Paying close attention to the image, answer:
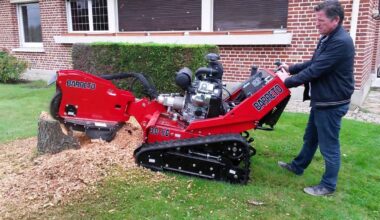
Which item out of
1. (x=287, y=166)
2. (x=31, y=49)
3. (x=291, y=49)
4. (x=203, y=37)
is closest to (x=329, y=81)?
(x=287, y=166)

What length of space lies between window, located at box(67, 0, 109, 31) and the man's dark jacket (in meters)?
9.06

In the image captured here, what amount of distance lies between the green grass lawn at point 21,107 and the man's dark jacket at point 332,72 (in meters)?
4.54

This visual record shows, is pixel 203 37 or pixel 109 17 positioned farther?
pixel 109 17

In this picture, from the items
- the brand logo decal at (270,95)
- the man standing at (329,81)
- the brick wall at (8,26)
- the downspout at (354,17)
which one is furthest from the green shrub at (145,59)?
the brick wall at (8,26)

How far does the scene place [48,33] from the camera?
1252cm

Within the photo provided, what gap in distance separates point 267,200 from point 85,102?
2.42 meters

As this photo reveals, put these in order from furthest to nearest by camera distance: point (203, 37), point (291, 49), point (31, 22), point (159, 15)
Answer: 1. point (31, 22)
2. point (159, 15)
3. point (203, 37)
4. point (291, 49)

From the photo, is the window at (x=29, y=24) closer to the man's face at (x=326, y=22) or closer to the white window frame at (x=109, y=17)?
the white window frame at (x=109, y=17)

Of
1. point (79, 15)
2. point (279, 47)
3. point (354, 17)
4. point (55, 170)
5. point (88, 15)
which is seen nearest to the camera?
point (55, 170)

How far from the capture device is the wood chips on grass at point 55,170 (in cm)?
368

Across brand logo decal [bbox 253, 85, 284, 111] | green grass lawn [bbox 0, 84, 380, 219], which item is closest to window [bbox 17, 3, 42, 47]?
green grass lawn [bbox 0, 84, 380, 219]

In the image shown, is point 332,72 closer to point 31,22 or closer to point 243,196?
point 243,196

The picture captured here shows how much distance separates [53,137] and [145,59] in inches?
154

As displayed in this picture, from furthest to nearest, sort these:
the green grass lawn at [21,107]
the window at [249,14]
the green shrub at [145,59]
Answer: the window at [249,14], the green shrub at [145,59], the green grass lawn at [21,107]
